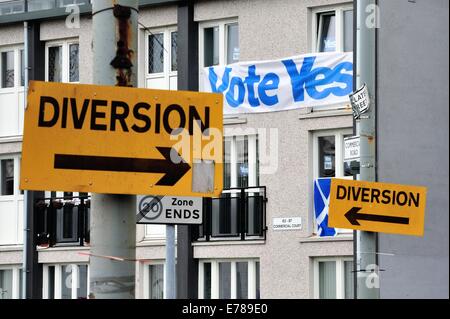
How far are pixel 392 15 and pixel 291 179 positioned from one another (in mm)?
4153

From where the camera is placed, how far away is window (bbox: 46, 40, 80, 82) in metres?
30.9

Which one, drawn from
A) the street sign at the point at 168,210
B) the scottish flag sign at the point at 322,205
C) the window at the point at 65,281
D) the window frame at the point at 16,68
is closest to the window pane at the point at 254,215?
the scottish flag sign at the point at 322,205

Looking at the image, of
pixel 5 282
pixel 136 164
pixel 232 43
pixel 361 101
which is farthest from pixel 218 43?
pixel 136 164

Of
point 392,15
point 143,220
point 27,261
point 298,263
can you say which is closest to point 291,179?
point 298,263

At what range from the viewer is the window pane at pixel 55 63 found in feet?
103

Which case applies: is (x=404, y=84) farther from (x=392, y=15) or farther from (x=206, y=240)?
(x=206, y=240)

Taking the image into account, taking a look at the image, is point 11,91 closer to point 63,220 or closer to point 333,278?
point 63,220

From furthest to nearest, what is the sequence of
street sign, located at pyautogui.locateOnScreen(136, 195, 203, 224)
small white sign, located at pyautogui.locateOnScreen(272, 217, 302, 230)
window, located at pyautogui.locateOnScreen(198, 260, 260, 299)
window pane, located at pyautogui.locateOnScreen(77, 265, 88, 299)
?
window pane, located at pyautogui.locateOnScreen(77, 265, 88, 299) → window, located at pyautogui.locateOnScreen(198, 260, 260, 299) → small white sign, located at pyautogui.locateOnScreen(272, 217, 302, 230) → street sign, located at pyautogui.locateOnScreen(136, 195, 203, 224)

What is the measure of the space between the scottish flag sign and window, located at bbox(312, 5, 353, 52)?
293cm

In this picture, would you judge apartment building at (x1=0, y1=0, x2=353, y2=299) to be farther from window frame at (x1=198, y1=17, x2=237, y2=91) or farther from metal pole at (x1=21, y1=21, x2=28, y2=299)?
metal pole at (x1=21, y1=21, x2=28, y2=299)

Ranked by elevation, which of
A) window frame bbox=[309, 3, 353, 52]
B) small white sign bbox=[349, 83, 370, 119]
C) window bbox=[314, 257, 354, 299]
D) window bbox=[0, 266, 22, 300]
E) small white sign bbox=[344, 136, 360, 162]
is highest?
window frame bbox=[309, 3, 353, 52]

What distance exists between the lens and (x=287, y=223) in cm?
2755

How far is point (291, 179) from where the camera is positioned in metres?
27.5

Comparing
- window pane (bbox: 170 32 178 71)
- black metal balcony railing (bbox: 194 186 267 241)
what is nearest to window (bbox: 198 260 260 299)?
black metal balcony railing (bbox: 194 186 267 241)
